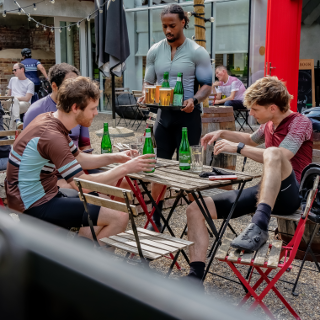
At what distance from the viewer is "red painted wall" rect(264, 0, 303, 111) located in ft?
28.4

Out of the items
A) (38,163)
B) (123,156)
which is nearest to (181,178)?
(123,156)

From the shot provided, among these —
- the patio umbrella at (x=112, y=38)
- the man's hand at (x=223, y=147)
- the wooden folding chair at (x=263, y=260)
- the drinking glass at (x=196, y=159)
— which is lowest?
the wooden folding chair at (x=263, y=260)

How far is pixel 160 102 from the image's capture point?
11.8ft

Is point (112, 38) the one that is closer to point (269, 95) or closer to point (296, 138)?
point (269, 95)

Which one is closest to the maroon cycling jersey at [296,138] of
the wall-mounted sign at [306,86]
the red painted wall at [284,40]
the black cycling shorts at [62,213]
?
the black cycling shorts at [62,213]

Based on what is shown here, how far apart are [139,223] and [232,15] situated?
7783mm

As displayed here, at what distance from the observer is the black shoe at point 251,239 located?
244cm

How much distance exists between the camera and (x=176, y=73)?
4.01 metres

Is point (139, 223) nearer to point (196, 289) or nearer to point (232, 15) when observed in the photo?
point (196, 289)

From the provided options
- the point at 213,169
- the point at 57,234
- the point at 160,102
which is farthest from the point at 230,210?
the point at 57,234

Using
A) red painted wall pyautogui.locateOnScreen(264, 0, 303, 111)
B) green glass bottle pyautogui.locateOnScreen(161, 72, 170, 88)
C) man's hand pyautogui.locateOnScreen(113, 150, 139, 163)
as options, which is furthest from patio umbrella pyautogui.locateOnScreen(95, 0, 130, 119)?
man's hand pyautogui.locateOnScreen(113, 150, 139, 163)

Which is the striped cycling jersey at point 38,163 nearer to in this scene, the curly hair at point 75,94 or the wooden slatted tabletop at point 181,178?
the curly hair at point 75,94

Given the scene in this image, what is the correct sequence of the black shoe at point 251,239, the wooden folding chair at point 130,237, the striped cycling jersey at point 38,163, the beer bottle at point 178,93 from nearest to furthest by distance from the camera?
the wooden folding chair at point 130,237
the black shoe at point 251,239
the striped cycling jersey at point 38,163
the beer bottle at point 178,93

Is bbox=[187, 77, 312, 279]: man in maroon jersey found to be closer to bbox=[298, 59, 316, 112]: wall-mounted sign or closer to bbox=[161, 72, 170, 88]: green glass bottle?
bbox=[161, 72, 170, 88]: green glass bottle
